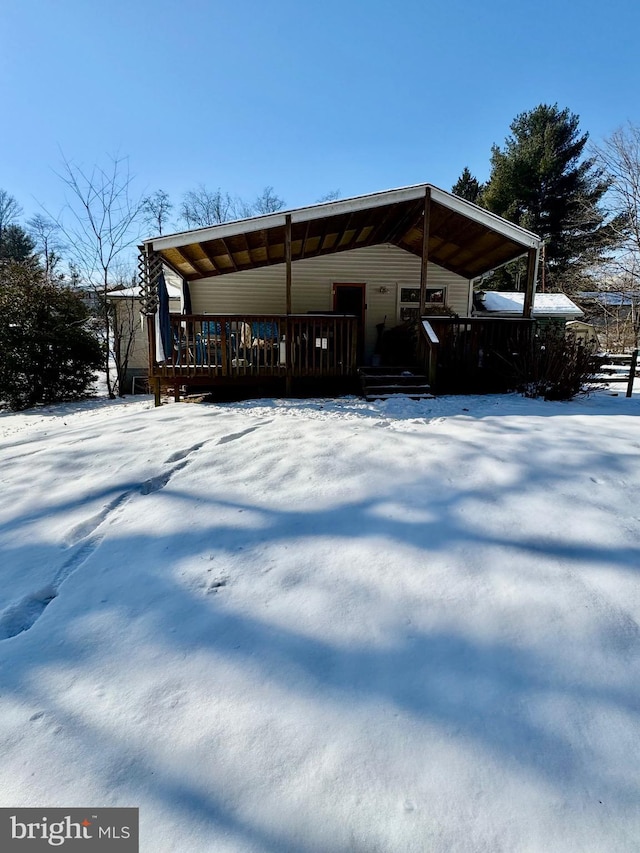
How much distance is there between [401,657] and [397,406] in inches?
193

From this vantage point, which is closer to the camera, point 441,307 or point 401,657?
point 401,657

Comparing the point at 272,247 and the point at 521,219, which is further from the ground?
the point at 521,219

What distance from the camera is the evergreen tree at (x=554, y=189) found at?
907 inches

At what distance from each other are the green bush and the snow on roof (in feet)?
40.9

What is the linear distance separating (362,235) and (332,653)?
1069cm

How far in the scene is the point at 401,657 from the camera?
1.77m

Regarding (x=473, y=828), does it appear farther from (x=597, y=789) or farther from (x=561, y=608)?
(x=561, y=608)

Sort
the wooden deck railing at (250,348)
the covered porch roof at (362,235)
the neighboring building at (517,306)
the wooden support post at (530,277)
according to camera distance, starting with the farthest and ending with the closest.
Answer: the neighboring building at (517,306)
the wooden support post at (530,277)
the wooden deck railing at (250,348)
the covered porch roof at (362,235)

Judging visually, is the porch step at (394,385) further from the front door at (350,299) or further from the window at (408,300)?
the window at (408,300)

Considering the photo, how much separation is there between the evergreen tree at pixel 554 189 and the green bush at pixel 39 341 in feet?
76.4

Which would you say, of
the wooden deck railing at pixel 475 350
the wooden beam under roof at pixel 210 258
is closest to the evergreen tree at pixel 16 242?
the wooden beam under roof at pixel 210 258

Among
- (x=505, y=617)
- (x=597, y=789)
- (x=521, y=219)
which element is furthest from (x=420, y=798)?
(x=521, y=219)

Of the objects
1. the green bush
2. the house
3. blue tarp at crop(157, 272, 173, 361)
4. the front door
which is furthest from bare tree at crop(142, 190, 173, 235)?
blue tarp at crop(157, 272, 173, 361)

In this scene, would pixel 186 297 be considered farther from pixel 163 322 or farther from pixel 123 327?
pixel 123 327
